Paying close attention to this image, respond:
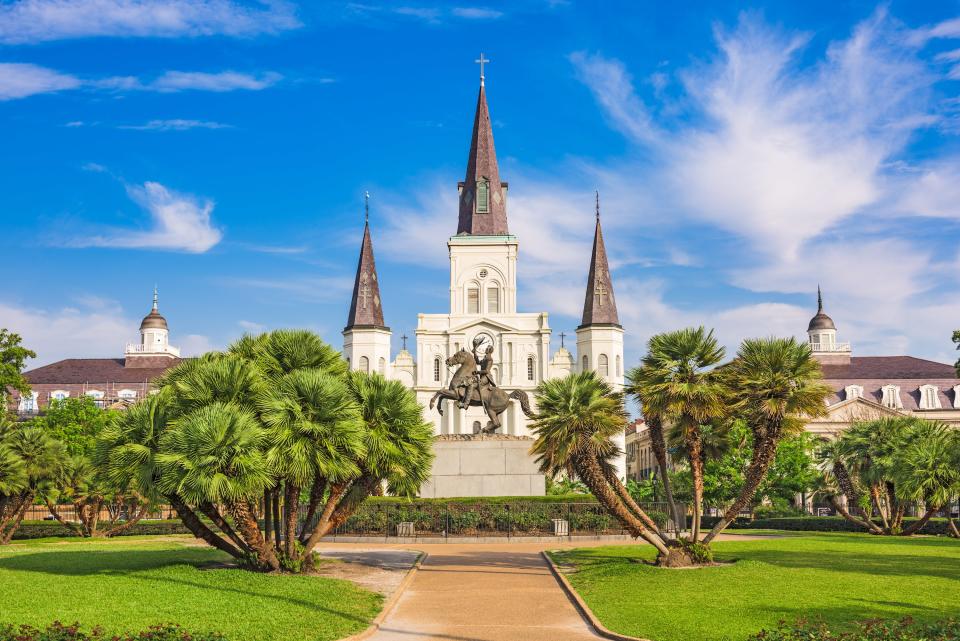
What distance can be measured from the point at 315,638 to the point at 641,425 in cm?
11100

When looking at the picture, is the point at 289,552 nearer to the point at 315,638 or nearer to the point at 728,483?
the point at 315,638

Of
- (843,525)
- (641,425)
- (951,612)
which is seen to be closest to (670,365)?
(951,612)

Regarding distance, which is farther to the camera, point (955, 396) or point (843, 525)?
point (955, 396)

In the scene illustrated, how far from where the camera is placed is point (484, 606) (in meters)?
18.8

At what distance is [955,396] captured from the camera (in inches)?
3760

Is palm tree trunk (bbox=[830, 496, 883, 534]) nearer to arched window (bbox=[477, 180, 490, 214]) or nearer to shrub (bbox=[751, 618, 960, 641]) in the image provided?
shrub (bbox=[751, 618, 960, 641])

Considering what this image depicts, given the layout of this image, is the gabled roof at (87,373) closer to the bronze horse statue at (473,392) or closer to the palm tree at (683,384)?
the bronze horse statue at (473,392)

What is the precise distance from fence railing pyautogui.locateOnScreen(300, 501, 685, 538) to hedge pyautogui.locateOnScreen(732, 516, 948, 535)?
607 inches

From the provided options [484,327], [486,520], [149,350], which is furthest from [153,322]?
[486,520]

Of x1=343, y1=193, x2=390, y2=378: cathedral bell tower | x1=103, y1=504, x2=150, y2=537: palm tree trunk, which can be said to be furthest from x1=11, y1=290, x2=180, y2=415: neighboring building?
x1=103, y1=504, x2=150, y2=537: palm tree trunk

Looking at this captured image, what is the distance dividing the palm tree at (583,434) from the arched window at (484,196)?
3053 inches

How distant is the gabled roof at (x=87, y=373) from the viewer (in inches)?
4067

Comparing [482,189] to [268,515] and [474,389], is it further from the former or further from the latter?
[268,515]

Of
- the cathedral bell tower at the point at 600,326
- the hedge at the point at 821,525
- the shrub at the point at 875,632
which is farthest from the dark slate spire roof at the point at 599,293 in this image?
the shrub at the point at 875,632
